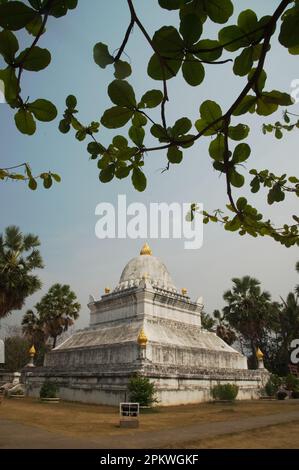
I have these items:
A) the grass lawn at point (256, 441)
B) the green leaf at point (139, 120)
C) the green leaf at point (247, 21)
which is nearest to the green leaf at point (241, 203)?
the green leaf at point (139, 120)

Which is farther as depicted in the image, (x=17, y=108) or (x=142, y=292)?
(x=142, y=292)

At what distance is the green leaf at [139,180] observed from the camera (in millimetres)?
1860

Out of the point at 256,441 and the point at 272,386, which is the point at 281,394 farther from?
the point at 256,441

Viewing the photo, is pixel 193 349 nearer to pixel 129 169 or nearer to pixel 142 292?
pixel 142 292

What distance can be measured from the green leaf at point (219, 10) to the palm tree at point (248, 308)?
104 ft

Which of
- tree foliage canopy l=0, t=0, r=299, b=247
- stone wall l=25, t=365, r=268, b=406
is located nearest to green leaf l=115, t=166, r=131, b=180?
tree foliage canopy l=0, t=0, r=299, b=247

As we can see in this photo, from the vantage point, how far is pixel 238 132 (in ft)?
5.87

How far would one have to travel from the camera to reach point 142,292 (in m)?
22.7

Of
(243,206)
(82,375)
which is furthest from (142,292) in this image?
(243,206)

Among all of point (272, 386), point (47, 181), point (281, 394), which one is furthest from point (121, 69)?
point (272, 386)

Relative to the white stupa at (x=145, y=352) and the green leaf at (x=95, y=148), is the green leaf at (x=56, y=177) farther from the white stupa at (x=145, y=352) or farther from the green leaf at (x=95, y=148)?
the white stupa at (x=145, y=352)

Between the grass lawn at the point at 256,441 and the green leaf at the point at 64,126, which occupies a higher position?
the green leaf at the point at 64,126

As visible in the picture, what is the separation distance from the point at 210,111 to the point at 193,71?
25 centimetres
